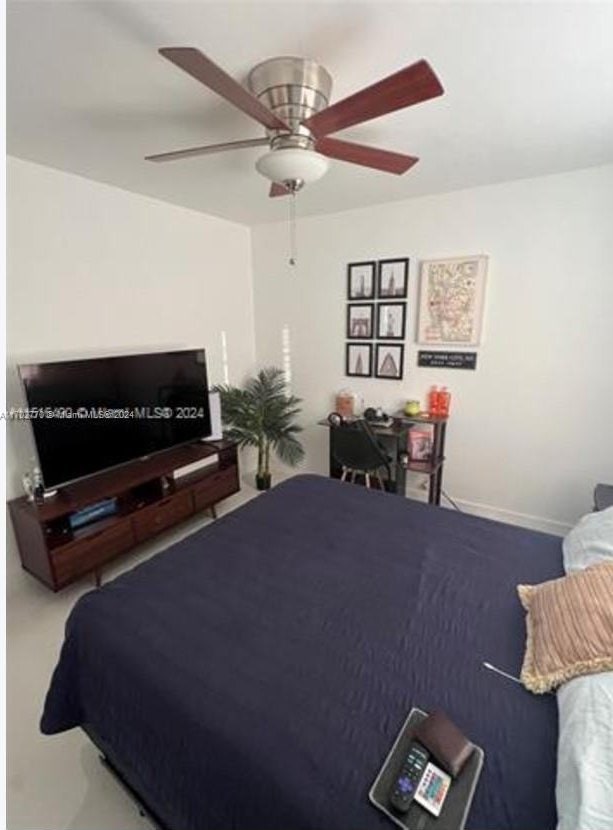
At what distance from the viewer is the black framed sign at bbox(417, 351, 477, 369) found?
3.06 m

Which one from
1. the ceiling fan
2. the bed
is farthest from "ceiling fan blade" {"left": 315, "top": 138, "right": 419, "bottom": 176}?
the bed

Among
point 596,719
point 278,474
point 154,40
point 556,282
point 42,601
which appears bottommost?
point 42,601

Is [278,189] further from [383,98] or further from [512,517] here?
[512,517]

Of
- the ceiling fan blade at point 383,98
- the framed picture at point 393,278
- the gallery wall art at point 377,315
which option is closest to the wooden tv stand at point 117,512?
the gallery wall art at point 377,315

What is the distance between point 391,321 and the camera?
3303 mm

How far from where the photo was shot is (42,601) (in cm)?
239

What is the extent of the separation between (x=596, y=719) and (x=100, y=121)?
2605 millimetres

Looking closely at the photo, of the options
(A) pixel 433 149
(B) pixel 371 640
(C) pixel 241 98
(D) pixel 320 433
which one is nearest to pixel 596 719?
(B) pixel 371 640

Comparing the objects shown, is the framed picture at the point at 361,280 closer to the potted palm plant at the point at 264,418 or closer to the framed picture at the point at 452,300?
the framed picture at the point at 452,300

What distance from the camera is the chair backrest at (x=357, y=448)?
2.95 meters

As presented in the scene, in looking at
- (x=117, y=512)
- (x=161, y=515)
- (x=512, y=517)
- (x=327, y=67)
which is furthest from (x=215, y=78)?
(x=512, y=517)

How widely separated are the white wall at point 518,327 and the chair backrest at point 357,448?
59 cm

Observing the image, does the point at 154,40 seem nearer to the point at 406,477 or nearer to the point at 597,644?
the point at 597,644
